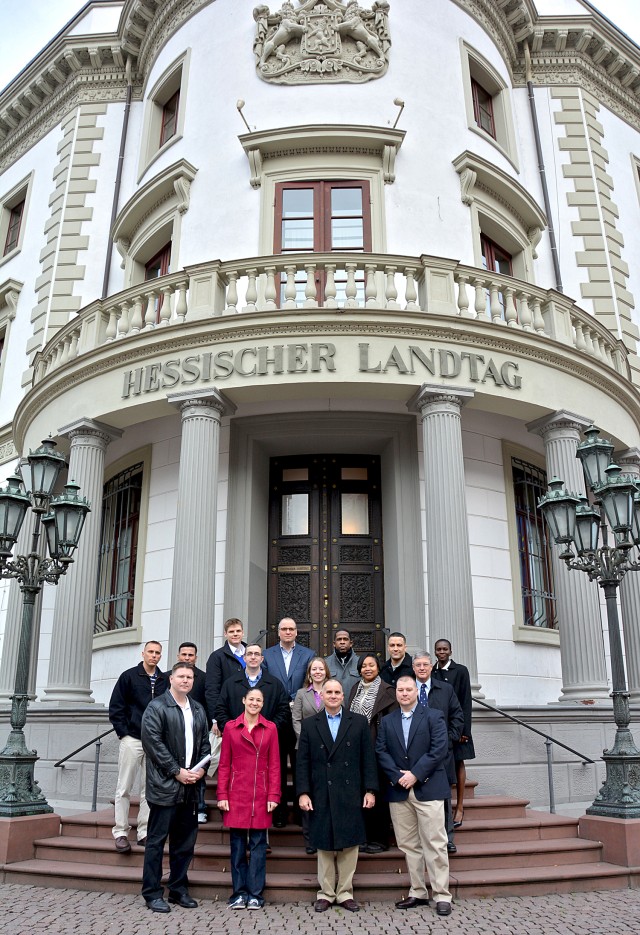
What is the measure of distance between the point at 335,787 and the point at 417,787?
2.26ft

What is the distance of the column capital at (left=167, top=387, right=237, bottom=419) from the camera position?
11.2 meters

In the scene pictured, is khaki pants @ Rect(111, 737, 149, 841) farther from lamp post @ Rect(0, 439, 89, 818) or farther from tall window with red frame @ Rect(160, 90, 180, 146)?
tall window with red frame @ Rect(160, 90, 180, 146)

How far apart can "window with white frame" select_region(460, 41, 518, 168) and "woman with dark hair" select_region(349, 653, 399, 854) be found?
11.6 m

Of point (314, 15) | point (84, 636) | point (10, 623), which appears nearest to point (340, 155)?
point (314, 15)

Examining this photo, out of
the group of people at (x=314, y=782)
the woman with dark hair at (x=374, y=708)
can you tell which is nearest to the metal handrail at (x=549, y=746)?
the group of people at (x=314, y=782)

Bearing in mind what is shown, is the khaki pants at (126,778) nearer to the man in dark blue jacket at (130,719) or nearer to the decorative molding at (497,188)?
the man in dark blue jacket at (130,719)

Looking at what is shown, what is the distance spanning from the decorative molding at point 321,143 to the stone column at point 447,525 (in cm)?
498

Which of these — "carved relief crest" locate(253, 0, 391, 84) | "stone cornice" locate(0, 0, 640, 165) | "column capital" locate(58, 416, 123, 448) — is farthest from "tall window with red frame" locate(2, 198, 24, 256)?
"column capital" locate(58, 416, 123, 448)

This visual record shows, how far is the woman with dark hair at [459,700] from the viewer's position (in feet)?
26.6

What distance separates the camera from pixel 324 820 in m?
6.63

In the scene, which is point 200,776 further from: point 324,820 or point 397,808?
point 397,808

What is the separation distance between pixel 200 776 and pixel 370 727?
165 centimetres

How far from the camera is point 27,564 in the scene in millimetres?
9211

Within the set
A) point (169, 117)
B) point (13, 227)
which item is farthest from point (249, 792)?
point (13, 227)
